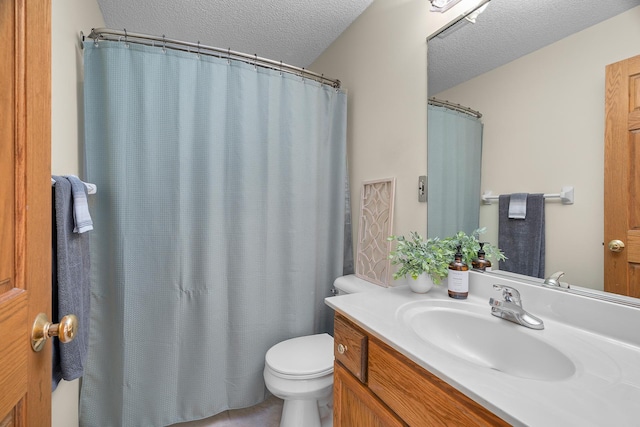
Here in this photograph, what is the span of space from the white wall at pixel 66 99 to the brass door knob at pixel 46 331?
2.50ft

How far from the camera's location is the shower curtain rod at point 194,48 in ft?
4.29

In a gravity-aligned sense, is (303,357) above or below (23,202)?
below

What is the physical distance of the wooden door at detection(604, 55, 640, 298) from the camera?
76 centimetres

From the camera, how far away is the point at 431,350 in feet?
2.28

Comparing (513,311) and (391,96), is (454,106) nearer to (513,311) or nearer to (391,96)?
(391,96)

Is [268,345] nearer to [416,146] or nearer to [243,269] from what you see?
[243,269]

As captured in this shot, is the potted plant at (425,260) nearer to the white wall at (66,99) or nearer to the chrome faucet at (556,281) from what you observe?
the chrome faucet at (556,281)

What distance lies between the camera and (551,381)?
59cm

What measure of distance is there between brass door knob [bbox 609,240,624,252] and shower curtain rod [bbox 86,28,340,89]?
1591 millimetres

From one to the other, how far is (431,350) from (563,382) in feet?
0.82

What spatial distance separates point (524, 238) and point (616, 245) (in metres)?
0.24

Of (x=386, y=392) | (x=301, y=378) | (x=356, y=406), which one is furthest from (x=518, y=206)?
(x=301, y=378)

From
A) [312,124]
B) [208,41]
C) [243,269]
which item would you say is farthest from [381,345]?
[208,41]

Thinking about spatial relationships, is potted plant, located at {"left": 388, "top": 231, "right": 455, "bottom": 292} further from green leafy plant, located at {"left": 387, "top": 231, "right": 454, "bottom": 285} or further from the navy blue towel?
the navy blue towel
